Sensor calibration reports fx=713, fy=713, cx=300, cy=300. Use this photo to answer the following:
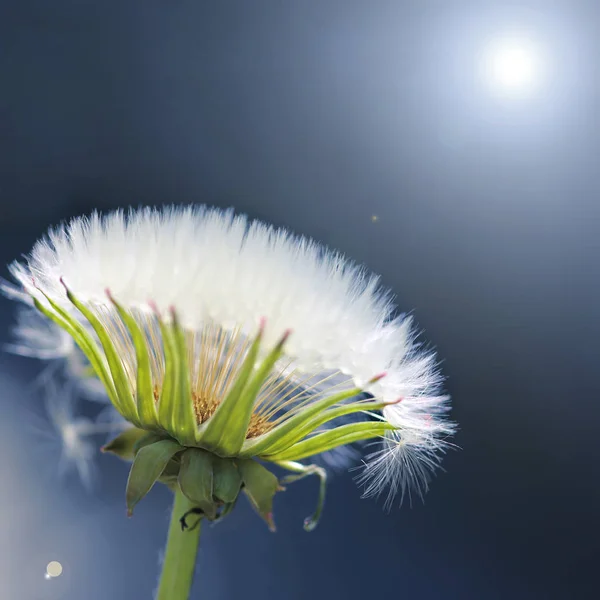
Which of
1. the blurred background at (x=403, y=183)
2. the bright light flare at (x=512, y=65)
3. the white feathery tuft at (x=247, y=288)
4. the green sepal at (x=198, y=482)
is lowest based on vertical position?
the green sepal at (x=198, y=482)

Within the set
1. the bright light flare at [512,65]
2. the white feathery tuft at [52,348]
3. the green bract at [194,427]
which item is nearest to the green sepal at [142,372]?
the green bract at [194,427]

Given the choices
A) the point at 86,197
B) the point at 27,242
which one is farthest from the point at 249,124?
the point at 27,242

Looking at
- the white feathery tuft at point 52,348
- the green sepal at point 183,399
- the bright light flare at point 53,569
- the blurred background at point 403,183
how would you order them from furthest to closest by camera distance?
the blurred background at point 403,183
the bright light flare at point 53,569
the white feathery tuft at point 52,348
the green sepal at point 183,399

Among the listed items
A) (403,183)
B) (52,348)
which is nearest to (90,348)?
(52,348)

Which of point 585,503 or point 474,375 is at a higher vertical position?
point 474,375

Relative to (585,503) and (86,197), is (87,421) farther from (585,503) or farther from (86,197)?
(585,503)

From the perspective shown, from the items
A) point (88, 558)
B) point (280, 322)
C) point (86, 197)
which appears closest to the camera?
point (280, 322)

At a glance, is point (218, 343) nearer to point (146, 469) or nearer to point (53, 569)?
point (146, 469)

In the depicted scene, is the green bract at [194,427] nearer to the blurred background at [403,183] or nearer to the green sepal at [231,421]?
the green sepal at [231,421]

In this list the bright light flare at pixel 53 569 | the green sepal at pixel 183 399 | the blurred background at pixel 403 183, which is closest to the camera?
the green sepal at pixel 183 399
